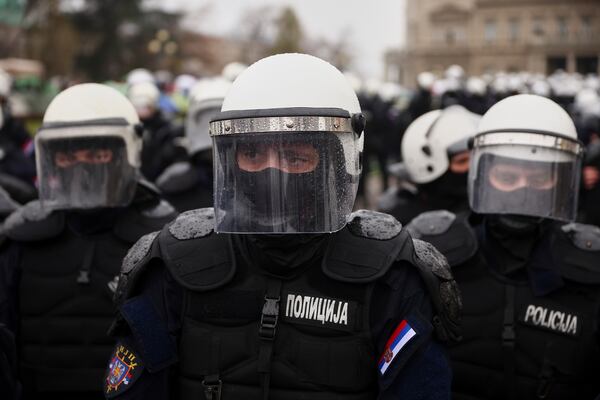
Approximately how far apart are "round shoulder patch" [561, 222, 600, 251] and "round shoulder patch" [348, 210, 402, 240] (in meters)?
1.16

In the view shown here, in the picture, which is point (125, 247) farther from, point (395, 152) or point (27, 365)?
point (395, 152)

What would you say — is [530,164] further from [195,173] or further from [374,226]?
[195,173]

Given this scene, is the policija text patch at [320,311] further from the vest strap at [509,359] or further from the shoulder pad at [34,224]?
the shoulder pad at [34,224]

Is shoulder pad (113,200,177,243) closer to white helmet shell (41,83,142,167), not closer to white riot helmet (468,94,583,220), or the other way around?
white helmet shell (41,83,142,167)

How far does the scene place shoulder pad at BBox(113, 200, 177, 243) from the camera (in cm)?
345

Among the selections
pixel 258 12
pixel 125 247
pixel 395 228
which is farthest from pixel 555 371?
pixel 258 12

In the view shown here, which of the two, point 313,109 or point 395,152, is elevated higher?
point 313,109

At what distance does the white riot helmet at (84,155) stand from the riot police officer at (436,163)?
188cm

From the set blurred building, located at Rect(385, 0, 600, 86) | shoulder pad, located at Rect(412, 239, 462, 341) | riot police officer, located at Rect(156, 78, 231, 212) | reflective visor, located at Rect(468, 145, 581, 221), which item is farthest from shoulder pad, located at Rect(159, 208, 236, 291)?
blurred building, located at Rect(385, 0, 600, 86)

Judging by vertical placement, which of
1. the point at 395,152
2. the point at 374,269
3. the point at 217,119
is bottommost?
the point at 395,152

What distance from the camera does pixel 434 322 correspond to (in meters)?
2.14

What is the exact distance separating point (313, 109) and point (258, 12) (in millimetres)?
65641

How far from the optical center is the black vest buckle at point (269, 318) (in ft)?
6.91

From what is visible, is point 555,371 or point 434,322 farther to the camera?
point 555,371
